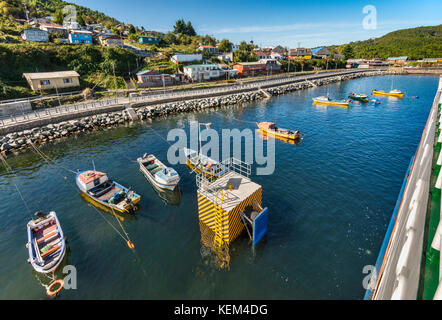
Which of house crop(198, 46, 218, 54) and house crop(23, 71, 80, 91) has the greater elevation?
house crop(198, 46, 218, 54)

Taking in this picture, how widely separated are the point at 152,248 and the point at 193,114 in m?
43.2

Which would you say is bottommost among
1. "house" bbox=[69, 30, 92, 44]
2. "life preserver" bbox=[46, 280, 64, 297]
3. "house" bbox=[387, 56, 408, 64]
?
"life preserver" bbox=[46, 280, 64, 297]

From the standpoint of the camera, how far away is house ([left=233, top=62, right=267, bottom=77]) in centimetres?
10112

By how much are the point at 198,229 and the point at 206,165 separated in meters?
8.87

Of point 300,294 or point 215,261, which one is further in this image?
point 215,261

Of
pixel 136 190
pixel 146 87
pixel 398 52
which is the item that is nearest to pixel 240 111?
pixel 146 87

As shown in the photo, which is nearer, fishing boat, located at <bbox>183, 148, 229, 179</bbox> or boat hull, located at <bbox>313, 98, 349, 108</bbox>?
fishing boat, located at <bbox>183, 148, 229, 179</bbox>

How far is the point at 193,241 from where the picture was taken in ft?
56.2

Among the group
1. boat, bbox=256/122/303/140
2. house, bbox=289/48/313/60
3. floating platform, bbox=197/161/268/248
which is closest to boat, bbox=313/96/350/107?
boat, bbox=256/122/303/140

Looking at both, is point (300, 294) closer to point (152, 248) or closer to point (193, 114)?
point (152, 248)

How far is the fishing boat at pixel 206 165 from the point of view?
23750mm

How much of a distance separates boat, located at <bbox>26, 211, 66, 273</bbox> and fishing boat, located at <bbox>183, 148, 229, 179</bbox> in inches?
516

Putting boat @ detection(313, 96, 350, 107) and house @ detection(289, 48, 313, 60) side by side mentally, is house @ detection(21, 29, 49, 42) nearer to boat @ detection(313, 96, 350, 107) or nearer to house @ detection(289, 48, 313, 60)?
boat @ detection(313, 96, 350, 107)

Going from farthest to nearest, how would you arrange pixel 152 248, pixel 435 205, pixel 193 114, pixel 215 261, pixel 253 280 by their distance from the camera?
pixel 193 114 < pixel 152 248 < pixel 215 261 < pixel 253 280 < pixel 435 205
